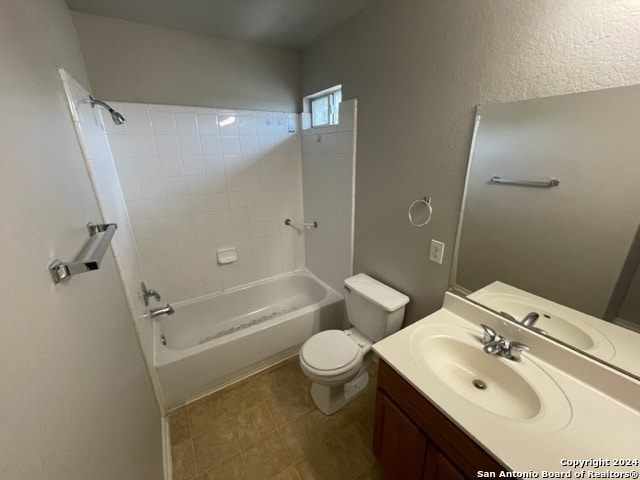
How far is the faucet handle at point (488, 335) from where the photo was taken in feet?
3.44

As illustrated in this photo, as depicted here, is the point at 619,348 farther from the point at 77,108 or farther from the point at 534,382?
the point at 77,108

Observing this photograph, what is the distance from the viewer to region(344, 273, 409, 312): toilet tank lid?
5.19 ft

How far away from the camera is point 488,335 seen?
1067 millimetres

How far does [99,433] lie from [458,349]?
4.19ft

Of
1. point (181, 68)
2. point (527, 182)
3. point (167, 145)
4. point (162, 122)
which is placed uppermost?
point (181, 68)

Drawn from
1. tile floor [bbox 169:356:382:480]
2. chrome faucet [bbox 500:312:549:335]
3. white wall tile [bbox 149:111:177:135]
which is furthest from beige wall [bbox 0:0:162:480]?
chrome faucet [bbox 500:312:549:335]

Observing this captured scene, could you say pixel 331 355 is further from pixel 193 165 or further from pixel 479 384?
pixel 193 165

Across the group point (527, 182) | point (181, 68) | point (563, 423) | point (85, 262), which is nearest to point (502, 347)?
point (563, 423)

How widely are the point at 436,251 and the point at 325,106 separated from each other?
62.7 inches

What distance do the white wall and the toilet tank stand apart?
1.04 ft

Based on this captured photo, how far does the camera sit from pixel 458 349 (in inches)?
43.3

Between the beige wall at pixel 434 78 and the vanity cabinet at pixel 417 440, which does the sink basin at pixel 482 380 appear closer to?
the vanity cabinet at pixel 417 440

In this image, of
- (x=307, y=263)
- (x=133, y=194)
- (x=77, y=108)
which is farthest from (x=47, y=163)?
(x=307, y=263)

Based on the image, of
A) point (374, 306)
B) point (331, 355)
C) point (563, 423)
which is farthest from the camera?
point (374, 306)
